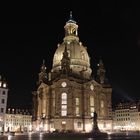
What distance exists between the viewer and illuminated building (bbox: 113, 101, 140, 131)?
147500mm

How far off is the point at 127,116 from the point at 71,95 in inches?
2254

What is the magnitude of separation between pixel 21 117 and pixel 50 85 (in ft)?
147

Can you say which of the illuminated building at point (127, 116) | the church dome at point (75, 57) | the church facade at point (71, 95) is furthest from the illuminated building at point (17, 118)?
the illuminated building at point (127, 116)

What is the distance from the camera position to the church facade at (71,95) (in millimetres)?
106625

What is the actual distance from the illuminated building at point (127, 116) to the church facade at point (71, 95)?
3085cm

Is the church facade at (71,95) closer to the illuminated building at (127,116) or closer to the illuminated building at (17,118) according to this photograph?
the illuminated building at (17,118)

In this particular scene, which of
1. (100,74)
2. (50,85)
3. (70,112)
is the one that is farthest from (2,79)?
(100,74)

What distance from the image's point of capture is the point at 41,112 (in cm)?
11694

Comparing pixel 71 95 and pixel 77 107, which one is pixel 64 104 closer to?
pixel 71 95

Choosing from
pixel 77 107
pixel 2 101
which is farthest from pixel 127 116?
pixel 2 101

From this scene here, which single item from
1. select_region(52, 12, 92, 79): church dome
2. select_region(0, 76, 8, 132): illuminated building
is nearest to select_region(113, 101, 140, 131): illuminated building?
select_region(52, 12, 92, 79): church dome

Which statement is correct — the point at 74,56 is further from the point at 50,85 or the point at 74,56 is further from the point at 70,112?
the point at 70,112

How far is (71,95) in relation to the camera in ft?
354

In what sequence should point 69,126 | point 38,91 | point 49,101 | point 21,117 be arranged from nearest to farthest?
point 69,126 < point 49,101 < point 38,91 < point 21,117
